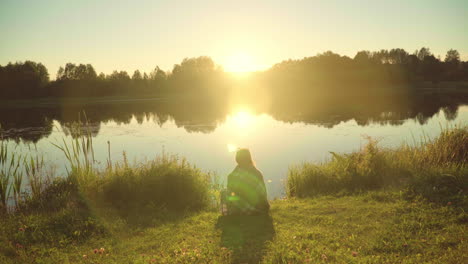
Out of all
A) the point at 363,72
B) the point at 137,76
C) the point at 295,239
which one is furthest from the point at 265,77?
the point at 295,239

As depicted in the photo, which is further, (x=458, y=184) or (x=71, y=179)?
(x=71, y=179)

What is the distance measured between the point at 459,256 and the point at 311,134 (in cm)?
1846

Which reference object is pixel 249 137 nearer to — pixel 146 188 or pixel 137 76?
Answer: pixel 146 188

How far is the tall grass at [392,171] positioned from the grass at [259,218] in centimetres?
4

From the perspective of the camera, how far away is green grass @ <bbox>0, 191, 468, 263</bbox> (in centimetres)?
550

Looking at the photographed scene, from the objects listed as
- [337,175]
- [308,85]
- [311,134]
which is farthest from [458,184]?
[308,85]

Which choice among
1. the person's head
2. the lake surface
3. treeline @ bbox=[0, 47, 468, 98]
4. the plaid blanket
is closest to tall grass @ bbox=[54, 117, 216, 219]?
the plaid blanket

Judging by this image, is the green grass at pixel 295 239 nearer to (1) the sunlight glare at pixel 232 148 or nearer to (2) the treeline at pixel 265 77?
(1) the sunlight glare at pixel 232 148

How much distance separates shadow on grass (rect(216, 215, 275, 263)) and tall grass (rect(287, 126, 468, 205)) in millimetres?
3078

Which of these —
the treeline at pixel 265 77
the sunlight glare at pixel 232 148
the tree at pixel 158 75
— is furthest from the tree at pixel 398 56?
the sunlight glare at pixel 232 148

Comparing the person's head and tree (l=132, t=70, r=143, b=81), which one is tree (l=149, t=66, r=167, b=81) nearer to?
tree (l=132, t=70, r=143, b=81)

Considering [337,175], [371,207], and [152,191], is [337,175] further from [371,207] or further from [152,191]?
[152,191]

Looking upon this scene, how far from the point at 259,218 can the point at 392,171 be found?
5261 millimetres

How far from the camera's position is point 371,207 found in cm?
791
